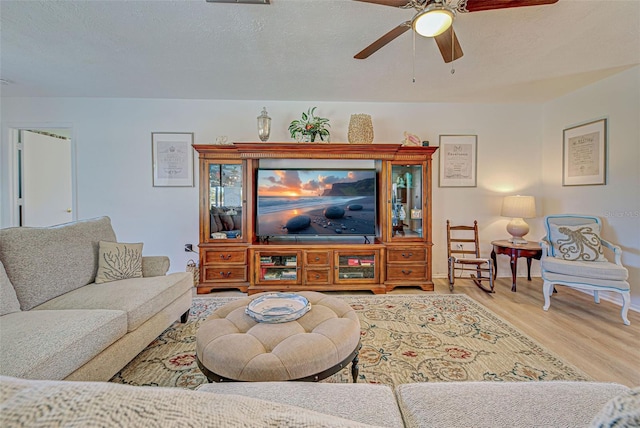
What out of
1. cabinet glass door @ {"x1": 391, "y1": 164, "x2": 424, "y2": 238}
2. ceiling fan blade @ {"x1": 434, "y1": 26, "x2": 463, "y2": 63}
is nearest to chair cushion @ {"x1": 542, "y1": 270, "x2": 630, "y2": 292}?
cabinet glass door @ {"x1": 391, "y1": 164, "x2": 424, "y2": 238}

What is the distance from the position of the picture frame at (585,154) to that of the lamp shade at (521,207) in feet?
1.83

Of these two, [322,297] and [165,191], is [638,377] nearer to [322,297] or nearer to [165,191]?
[322,297]

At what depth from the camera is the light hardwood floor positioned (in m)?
1.74

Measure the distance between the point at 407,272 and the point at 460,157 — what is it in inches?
72.4

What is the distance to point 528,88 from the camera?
3.12 meters

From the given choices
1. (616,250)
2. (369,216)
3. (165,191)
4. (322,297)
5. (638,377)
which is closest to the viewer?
(638,377)

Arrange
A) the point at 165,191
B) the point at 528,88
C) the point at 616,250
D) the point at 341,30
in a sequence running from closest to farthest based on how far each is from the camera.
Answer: the point at 341,30 → the point at 616,250 → the point at 528,88 → the point at 165,191

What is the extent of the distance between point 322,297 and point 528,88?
3527mm

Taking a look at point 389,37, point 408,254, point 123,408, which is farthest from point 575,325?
point 123,408

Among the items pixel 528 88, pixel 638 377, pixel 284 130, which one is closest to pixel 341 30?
pixel 284 130

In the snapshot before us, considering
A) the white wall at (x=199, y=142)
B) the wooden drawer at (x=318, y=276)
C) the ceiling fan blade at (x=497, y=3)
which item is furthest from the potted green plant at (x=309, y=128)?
the ceiling fan blade at (x=497, y=3)

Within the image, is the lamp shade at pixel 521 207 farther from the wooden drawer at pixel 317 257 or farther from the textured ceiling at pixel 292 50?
the wooden drawer at pixel 317 257

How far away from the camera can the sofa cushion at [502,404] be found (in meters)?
0.71

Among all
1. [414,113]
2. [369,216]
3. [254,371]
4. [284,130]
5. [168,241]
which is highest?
[414,113]
